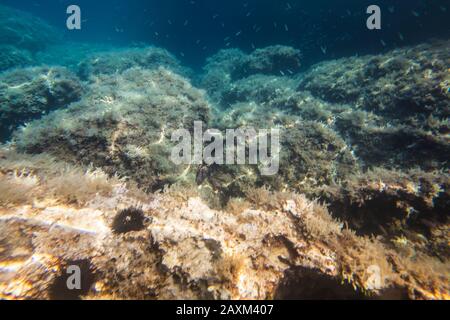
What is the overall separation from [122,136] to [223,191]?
1.96 meters

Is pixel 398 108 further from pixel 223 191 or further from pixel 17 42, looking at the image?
pixel 17 42

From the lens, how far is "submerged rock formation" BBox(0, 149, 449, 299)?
2248 millimetres

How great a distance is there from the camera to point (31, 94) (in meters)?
7.71

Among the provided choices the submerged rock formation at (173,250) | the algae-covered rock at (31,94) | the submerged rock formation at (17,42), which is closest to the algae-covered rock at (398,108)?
the submerged rock formation at (173,250)

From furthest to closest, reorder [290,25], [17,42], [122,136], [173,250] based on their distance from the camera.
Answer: [290,25] → [17,42] → [122,136] → [173,250]

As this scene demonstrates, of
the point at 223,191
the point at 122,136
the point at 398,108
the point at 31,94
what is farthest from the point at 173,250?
the point at 31,94

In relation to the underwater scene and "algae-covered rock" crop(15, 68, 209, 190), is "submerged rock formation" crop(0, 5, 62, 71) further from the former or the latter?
"algae-covered rock" crop(15, 68, 209, 190)

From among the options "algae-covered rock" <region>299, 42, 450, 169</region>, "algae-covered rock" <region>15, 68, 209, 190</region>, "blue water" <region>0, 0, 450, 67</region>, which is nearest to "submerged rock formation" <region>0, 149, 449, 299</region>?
"algae-covered rock" <region>15, 68, 209, 190</region>

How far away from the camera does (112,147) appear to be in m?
3.97

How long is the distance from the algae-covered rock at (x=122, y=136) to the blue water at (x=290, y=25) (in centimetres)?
1490

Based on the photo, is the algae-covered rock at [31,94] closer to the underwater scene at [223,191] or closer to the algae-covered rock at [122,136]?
the underwater scene at [223,191]

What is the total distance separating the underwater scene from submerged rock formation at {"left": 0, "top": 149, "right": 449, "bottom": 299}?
1cm

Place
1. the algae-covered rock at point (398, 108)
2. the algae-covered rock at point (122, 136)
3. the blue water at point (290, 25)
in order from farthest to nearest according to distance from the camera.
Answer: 1. the blue water at point (290, 25)
2. the algae-covered rock at point (398, 108)
3. the algae-covered rock at point (122, 136)

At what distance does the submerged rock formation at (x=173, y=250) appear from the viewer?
2248mm
